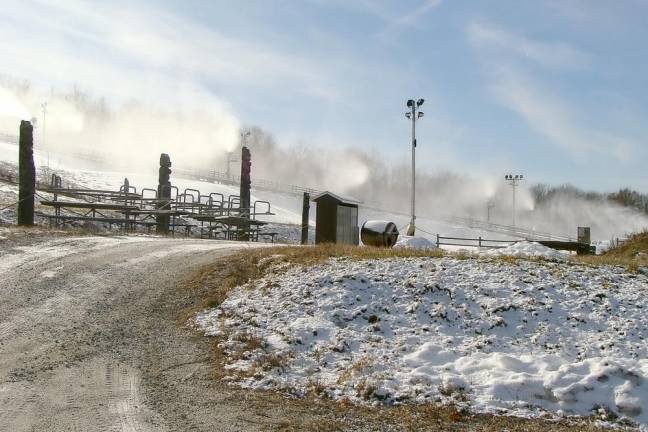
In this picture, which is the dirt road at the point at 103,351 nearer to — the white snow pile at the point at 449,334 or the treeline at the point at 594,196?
the white snow pile at the point at 449,334

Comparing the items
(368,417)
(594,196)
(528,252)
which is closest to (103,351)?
(368,417)

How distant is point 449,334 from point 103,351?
191 inches

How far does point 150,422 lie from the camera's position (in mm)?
5652

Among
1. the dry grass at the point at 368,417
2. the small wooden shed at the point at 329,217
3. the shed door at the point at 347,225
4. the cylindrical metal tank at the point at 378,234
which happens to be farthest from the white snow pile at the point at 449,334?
the shed door at the point at 347,225

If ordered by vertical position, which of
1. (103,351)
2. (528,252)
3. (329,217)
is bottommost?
(103,351)

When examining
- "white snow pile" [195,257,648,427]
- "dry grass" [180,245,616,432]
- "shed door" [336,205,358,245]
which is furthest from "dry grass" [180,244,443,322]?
"shed door" [336,205,358,245]

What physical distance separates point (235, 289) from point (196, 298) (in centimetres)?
73

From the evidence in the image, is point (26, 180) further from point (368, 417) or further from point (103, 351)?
point (368, 417)

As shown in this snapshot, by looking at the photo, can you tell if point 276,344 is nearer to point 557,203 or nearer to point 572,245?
point 572,245

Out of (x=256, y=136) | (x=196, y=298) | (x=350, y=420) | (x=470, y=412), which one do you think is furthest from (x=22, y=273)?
(x=256, y=136)

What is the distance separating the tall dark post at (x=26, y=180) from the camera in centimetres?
1827

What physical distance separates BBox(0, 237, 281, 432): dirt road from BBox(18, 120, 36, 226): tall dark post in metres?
5.39

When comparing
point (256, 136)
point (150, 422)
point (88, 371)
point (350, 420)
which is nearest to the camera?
point (150, 422)

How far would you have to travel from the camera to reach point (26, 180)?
731 inches
